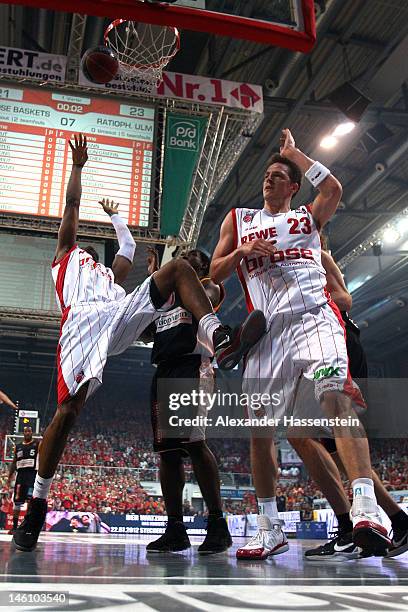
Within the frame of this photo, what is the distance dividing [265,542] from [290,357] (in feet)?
2.91

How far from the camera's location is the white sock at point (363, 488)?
2146 mm

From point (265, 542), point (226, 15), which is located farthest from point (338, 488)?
point (226, 15)

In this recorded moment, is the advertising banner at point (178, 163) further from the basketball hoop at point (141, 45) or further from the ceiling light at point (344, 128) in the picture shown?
the ceiling light at point (344, 128)

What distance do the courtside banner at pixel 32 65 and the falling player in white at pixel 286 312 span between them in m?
4.83

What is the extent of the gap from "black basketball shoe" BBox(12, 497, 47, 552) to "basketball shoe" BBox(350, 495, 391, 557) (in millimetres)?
1674

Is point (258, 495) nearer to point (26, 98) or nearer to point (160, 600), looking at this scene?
point (160, 600)

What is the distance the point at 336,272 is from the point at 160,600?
2660 millimetres

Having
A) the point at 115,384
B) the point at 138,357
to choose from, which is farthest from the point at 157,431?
the point at 115,384

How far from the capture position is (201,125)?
761 cm

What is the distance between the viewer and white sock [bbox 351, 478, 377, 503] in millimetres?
2146

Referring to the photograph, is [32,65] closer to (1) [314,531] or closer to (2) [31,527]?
(2) [31,527]

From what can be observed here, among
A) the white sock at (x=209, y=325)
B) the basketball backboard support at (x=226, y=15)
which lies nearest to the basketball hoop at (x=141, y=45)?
the basketball backboard support at (x=226, y=15)

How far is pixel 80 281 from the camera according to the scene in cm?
332

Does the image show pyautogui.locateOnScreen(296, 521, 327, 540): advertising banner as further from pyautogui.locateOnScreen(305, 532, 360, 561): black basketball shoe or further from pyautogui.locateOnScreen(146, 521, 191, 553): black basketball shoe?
pyautogui.locateOnScreen(146, 521, 191, 553): black basketball shoe
